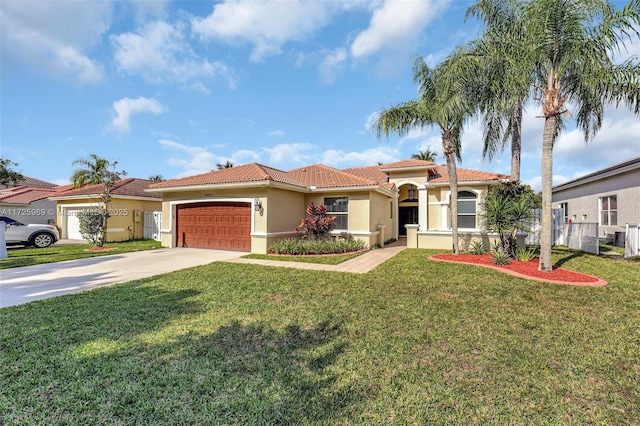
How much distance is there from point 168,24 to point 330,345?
42.9ft

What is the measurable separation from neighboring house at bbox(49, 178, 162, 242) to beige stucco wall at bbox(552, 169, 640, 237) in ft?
89.6

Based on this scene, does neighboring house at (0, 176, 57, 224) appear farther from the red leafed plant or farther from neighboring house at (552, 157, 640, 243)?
neighboring house at (552, 157, 640, 243)

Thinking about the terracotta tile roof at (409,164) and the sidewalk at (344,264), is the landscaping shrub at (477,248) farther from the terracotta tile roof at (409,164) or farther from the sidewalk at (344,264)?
the terracotta tile roof at (409,164)

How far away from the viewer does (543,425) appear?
8.10 ft

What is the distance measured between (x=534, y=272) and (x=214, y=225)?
13302 mm

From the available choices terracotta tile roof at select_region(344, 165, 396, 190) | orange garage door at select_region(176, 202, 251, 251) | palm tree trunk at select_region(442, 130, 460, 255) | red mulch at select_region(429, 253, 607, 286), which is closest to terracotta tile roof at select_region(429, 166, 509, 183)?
palm tree trunk at select_region(442, 130, 460, 255)

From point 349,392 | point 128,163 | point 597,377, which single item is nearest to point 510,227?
point 597,377

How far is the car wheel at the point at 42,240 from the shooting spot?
1456 cm

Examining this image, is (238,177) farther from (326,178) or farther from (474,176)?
(474,176)

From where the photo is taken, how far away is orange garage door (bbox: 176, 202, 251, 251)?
13.5 m

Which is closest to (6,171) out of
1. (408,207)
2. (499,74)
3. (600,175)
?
(408,207)

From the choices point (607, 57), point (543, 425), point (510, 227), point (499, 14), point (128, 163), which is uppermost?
point (499, 14)

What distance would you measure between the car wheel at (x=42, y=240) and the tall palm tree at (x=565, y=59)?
72.1 ft

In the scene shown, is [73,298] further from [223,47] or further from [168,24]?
[223,47]
